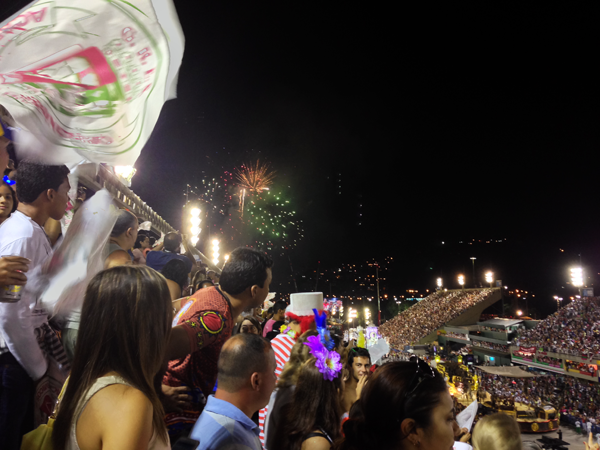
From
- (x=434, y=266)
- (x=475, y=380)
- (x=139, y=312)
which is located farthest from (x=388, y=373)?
(x=434, y=266)

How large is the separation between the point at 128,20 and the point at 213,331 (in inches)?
65.1

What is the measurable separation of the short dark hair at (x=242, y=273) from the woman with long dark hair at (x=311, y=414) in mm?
1076

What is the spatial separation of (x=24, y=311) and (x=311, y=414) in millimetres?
2084

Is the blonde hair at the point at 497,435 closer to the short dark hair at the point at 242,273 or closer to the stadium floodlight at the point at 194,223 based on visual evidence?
the short dark hair at the point at 242,273

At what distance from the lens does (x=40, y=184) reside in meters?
1.91

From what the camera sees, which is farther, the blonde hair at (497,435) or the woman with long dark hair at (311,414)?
the blonde hair at (497,435)

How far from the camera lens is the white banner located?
3.40ft

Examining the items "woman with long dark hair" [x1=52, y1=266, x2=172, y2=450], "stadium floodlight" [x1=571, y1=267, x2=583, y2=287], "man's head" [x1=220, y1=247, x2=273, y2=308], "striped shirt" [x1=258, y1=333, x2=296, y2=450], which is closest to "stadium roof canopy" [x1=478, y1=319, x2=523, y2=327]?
"stadium floodlight" [x1=571, y1=267, x2=583, y2=287]

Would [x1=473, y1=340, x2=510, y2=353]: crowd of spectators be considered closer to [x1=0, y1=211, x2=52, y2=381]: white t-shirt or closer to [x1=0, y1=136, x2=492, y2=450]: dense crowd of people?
[x1=0, y1=136, x2=492, y2=450]: dense crowd of people

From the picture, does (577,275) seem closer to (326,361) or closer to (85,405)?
(326,361)

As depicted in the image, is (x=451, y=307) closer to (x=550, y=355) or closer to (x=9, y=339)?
(x=550, y=355)

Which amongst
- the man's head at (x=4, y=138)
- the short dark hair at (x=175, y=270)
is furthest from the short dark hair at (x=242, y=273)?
the short dark hair at (x=175, y=270)

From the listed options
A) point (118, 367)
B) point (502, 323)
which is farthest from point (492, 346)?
point (118, 367)

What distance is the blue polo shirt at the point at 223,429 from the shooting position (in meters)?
1.88
